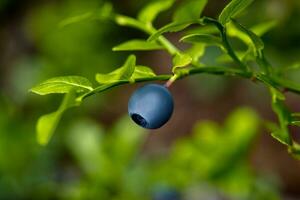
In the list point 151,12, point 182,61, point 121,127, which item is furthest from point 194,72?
point 121,127

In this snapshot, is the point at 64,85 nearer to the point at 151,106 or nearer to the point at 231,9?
the point at 151,106

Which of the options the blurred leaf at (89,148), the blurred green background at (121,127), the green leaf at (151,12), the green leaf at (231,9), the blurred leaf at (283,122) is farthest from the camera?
the blurred leaf at (89,148)

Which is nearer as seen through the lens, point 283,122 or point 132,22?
point 283,122

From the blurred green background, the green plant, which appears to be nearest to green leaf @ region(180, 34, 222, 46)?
the green plant

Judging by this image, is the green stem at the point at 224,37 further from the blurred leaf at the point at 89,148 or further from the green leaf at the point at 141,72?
the blurred leaf at the point at 89,148

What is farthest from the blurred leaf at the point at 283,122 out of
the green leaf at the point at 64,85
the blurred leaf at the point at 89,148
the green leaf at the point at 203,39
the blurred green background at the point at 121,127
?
the blurred leaf at the point at 89,148

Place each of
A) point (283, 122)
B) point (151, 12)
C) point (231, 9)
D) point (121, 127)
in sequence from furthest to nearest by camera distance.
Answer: point (121, 127)
point (151, 12)
point (283, 122)
point (231, 9)
